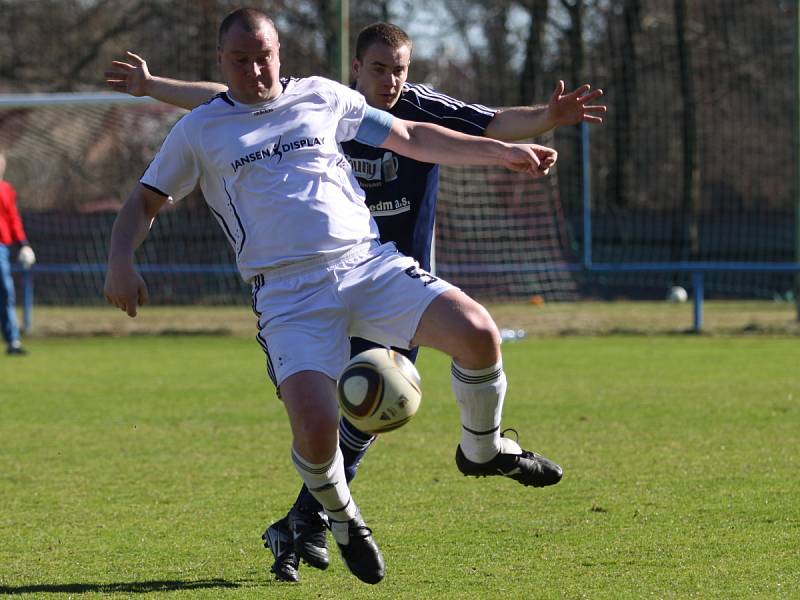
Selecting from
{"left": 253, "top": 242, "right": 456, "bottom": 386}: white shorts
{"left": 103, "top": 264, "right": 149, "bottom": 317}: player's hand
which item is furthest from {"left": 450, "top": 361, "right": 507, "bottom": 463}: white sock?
{"left": 103, "top": 264, "right": 149, "bottom": 317}: player's hand

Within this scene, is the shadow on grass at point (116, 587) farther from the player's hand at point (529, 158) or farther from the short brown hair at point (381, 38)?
the short brown hair at point (381, 38)

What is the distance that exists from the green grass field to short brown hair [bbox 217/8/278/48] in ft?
6.60

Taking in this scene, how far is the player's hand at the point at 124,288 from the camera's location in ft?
14.0

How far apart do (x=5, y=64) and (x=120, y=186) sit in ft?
22.0

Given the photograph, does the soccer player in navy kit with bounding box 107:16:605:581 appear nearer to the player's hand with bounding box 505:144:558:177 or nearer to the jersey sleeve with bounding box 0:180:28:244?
the player's hand with bounding box 505:144:558:177

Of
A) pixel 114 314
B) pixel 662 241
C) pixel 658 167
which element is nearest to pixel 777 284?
pixel 662 241

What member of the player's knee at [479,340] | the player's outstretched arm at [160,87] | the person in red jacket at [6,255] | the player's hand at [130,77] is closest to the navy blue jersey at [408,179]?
the player's outstretched arm at [160,87]

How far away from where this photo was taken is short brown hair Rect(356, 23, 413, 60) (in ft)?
17.5

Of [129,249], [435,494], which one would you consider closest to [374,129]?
[129,249]

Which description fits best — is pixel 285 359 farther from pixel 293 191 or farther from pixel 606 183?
pixel 606 183

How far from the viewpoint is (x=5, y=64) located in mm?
27547

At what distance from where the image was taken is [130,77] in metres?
5.52

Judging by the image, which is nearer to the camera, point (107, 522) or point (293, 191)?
point (293, 191)

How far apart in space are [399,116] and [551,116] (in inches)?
28.2
